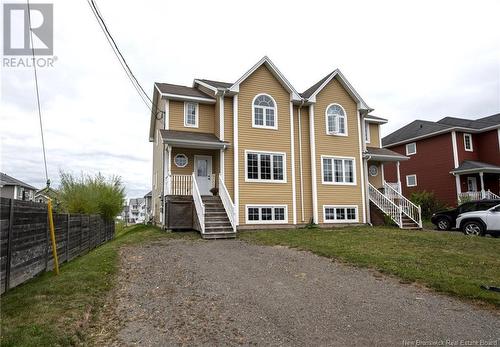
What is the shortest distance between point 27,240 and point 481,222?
15.6 meters

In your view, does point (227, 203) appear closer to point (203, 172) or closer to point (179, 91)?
point (203, 172)

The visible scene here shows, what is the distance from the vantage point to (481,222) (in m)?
13.9

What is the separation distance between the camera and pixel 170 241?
1218 cm

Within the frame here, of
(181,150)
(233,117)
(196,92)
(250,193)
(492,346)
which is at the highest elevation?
(196,92)

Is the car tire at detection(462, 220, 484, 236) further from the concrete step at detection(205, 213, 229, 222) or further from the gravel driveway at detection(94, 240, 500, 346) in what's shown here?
the concrete step at detection(205, 213, 229, 222)

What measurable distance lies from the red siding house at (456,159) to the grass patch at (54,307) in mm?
22708

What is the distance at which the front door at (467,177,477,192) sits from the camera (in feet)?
84.4

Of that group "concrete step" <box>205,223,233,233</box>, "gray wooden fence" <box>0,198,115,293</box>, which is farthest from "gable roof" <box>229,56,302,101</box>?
"gray wooden fence" <box>0,198,115,293</box>

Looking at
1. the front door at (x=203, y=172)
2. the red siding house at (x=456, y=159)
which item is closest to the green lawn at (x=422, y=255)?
the front door at (x=203, y=172)

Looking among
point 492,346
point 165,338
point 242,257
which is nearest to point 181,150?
point 242,257

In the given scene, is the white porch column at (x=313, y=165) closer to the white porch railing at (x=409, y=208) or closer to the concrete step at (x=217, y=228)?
the white porch railing at (x=409, y=208)

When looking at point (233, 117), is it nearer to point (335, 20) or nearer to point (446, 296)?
point (335, 20)

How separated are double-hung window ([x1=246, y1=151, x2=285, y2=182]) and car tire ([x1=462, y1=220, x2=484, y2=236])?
8129mm

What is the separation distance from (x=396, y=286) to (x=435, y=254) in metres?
3.73
